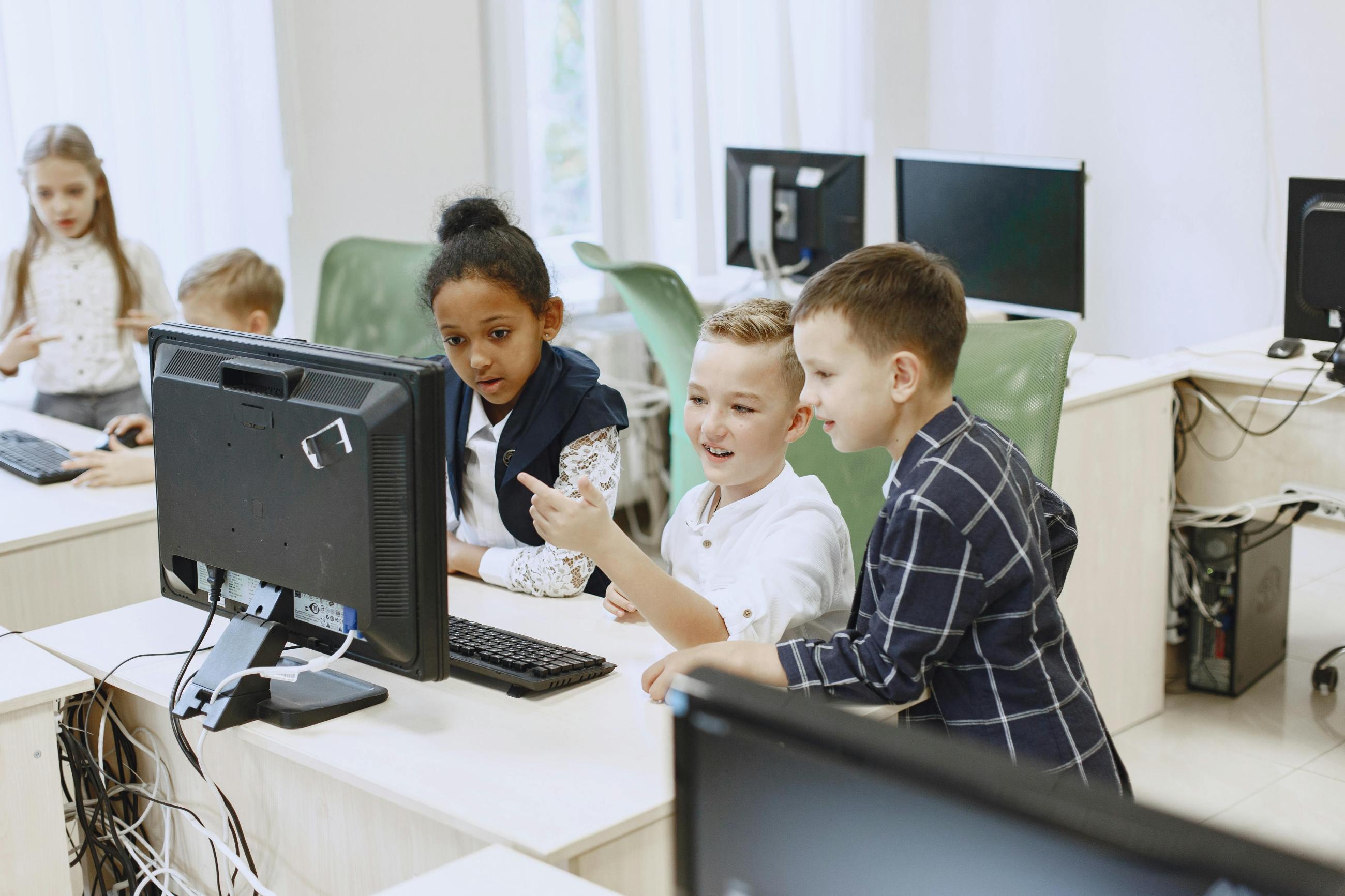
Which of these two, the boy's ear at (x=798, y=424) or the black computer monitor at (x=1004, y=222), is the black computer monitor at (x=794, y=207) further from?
the boy's ear at (x=798, y=424)

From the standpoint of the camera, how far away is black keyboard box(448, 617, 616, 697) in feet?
4.73

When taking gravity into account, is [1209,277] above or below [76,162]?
below

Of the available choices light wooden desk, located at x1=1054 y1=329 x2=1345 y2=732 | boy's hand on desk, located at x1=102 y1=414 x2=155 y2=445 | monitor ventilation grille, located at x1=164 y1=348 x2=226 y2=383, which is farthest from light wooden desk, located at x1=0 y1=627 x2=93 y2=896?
light wooden desk, located at x1=1054 y1=329 x2=1345 y2=732

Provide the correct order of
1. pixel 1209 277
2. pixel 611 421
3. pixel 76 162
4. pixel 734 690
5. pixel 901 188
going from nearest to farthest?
pixel 734 690 < pixel 611 421 < pixel 76 162 < pixel 901 188 < pixel 1209 277

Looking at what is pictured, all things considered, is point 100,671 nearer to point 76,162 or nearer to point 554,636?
point 554,636

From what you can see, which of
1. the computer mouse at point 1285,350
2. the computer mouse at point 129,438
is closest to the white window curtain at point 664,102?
the computer mouse at point 129,438

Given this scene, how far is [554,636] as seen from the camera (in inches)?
64.1

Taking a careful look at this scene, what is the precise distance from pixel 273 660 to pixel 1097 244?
3781 millimetres

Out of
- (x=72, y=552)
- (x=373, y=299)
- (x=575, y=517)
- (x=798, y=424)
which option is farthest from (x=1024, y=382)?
(x=373, y=299)

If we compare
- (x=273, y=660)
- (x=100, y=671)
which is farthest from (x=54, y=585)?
(x=273, y=660)

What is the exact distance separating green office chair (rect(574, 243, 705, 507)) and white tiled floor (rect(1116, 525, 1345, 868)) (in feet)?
3.48

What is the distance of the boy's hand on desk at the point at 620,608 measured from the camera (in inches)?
65.5

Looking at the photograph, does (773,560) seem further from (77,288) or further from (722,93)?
(722,93)

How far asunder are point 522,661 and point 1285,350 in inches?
81.2
